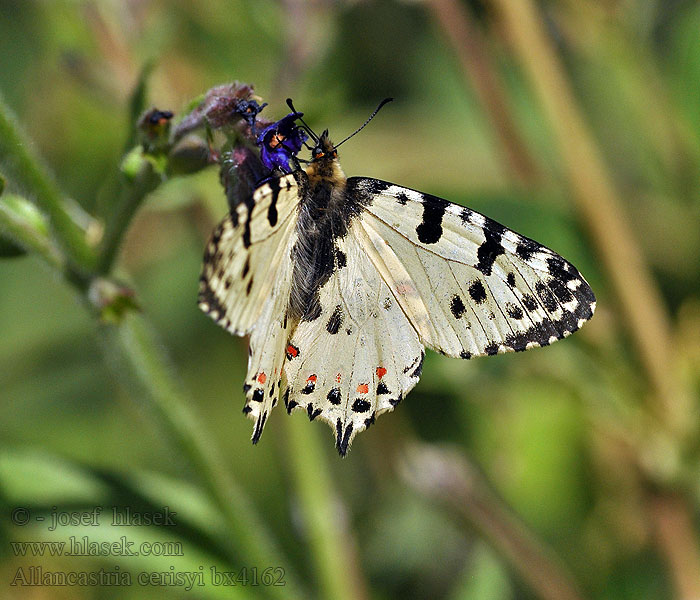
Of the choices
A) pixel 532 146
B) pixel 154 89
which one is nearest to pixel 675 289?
pixel 532 146

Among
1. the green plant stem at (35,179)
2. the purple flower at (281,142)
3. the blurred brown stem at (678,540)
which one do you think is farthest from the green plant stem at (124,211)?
the blurred brown stem at (678,540)

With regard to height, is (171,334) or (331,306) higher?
(171,334)

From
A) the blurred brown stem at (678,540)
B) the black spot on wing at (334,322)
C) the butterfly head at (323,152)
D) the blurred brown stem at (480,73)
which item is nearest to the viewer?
the black spot on wing at (334,322)

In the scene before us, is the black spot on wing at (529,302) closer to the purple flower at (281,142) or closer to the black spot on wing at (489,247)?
the black spot on wing at (489,247)

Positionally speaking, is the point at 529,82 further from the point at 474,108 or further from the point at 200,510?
the point at 200,510

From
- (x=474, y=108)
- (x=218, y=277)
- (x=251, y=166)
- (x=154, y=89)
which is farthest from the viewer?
(x=474, y=108)

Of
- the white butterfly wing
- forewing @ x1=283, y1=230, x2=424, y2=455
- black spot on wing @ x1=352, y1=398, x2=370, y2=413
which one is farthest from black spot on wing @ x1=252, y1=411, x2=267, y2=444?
black spot on wing @ x1=352, y1=398, x2=370, y2=413

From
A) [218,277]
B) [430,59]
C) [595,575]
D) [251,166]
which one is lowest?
[595,575]
